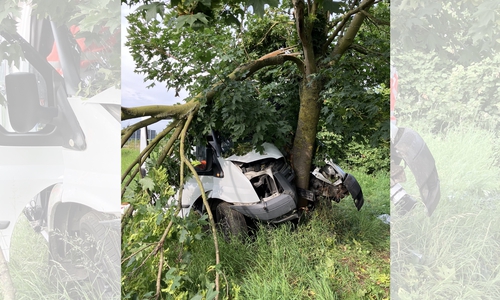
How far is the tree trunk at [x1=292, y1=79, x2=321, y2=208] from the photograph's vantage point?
366 cm

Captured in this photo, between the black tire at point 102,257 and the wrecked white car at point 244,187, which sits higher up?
the black tire at point 102,257

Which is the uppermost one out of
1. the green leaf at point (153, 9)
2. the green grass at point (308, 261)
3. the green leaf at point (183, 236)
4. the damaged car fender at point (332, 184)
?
the green leaf at point (153, 9)

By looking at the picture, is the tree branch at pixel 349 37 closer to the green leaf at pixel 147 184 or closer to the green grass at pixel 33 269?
the green leaf at pixel 147 184

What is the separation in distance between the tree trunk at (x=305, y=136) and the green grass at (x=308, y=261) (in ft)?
1.32

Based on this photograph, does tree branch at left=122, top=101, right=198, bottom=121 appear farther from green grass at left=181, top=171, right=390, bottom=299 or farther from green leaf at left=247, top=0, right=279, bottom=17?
green leaf at left=247, top=0, right=279, bottom=17

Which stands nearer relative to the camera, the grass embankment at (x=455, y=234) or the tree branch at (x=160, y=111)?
the grass embankment at (x=455, y=234)

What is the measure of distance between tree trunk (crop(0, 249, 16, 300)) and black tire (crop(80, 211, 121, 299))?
206mm

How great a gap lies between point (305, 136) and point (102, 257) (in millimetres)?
2943

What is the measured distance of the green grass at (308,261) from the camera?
2482 mm

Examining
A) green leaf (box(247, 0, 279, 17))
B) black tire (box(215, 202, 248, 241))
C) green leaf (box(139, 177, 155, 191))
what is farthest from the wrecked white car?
green leaf (box(247, 0, 279, 17))

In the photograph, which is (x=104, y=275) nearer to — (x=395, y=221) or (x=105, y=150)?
(x=105, y=150)

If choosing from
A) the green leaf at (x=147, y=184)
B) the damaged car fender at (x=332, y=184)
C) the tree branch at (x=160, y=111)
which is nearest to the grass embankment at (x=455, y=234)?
the green leaf at (x=147, y=184)

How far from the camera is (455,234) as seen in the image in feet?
3.48

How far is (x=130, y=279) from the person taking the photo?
189 cm
